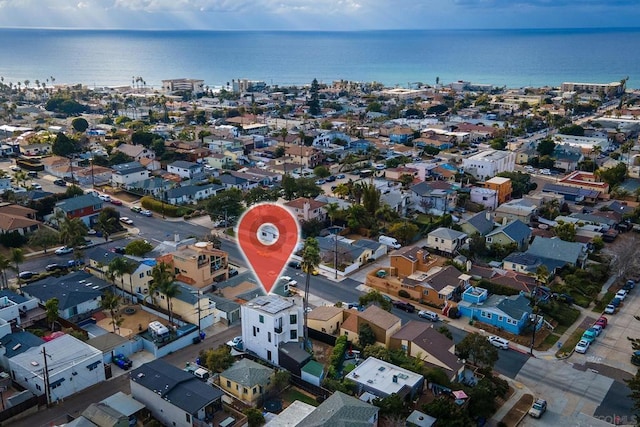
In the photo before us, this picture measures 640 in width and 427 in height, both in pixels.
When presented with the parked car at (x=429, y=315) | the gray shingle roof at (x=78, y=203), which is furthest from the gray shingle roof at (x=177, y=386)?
the gray shingle roof at (x=78, y=203)

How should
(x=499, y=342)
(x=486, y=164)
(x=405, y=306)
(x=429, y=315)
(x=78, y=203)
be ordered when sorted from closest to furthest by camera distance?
(x=499, y=342) → (x=429, y=315) → (x=405, y=306) → (x=78, y=203) → (x=486, y=164)

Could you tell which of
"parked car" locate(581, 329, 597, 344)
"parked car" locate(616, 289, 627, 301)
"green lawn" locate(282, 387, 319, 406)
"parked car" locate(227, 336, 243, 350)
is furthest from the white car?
"parked car" locate(227, 336, 243, 350)

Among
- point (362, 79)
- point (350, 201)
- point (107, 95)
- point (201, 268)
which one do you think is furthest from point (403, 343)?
point (362, 79)

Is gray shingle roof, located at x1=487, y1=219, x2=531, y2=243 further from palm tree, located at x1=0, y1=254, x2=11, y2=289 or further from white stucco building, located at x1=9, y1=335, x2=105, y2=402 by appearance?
palm tree, located at x1=0, y1=254, x2=11, y2=289

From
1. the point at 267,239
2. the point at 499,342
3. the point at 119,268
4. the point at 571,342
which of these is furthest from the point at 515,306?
the point at 119,268

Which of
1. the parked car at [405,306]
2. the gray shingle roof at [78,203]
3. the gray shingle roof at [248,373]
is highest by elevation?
the gray shingle roof at [78,203]

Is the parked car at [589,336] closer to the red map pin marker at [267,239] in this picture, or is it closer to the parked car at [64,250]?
the red map pin marker at [267,239]

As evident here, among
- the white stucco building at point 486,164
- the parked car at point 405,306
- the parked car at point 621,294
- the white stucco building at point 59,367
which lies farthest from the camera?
the white stucco building at point 486,164

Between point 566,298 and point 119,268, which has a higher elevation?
point 119,268

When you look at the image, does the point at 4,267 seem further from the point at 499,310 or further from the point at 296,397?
the point at 499,310
